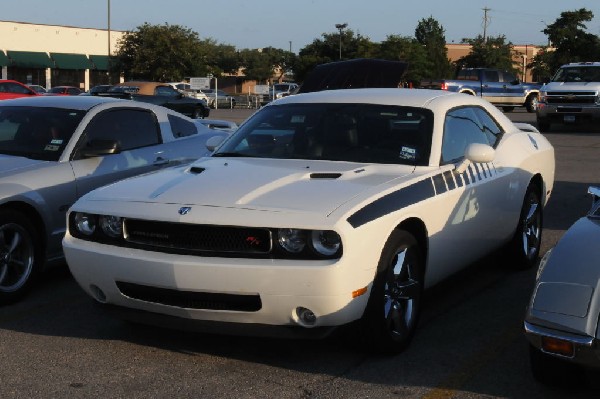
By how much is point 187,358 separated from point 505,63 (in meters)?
64.2

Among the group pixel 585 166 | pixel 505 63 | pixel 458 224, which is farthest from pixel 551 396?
pixel 505 63

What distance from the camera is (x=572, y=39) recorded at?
189ft

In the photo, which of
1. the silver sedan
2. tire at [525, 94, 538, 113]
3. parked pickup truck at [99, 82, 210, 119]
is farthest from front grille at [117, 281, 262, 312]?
tire at [525, 94, 538, 113]

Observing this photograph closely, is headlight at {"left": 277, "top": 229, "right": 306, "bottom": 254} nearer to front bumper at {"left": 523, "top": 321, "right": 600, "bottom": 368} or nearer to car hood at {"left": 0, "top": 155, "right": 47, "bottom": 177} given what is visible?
front bumper at {"left": 523, "top": 321, "right": 600, "bottom": 368}

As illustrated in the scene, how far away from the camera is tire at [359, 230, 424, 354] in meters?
4.47

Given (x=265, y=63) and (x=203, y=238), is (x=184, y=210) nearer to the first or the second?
(x=203, y=238)

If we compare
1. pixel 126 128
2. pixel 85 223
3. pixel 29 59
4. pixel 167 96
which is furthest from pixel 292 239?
pixel 29 59

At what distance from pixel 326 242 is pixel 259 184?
0.69 meters

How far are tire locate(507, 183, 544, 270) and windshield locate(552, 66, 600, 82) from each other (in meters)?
17.3

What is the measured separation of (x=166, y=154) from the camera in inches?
300

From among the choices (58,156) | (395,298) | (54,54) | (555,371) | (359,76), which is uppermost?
(54,54)

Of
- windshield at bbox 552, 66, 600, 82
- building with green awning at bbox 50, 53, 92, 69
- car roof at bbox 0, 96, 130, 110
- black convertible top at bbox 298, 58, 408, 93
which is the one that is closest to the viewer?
car roof at bbox 0, 96, 130, 110

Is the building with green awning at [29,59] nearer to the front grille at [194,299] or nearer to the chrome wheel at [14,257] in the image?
the chrome wheel at [14,257]

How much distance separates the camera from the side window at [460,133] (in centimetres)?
564
